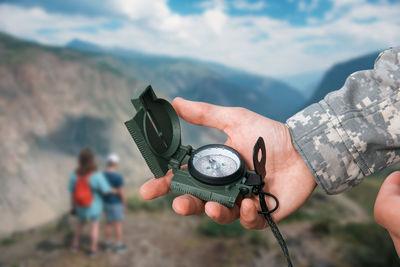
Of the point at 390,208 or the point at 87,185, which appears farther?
the point at 87,185

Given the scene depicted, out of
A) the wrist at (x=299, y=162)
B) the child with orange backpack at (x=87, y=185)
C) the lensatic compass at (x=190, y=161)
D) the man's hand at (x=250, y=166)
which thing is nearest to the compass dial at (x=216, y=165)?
the lensatic compass at (x=190, y=161)

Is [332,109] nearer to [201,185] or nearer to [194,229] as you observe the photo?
[201,185]

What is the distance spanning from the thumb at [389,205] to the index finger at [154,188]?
131cm

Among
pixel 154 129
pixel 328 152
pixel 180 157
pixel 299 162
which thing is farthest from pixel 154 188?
pixel 328 152

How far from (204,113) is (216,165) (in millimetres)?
491

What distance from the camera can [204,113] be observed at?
98.0 inches

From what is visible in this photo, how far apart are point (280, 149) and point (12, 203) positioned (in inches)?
667

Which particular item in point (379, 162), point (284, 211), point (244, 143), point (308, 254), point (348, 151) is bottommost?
point (308, 254)

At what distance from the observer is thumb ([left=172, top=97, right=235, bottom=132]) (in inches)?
97.3

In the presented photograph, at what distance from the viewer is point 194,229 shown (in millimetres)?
6590

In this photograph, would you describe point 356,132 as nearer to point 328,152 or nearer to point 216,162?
point 328,152

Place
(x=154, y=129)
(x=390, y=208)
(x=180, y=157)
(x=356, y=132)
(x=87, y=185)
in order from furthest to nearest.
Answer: (x=87, y=185)
(x=180, y=157)
(x=154, y=129)
(x=356, y=132)
(x=390, y=208)

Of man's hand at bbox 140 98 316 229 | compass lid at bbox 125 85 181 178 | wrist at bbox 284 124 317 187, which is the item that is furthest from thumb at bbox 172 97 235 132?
wrist at bbox 284 124 317 187

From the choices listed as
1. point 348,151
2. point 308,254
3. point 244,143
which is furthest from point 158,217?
point 348,151
